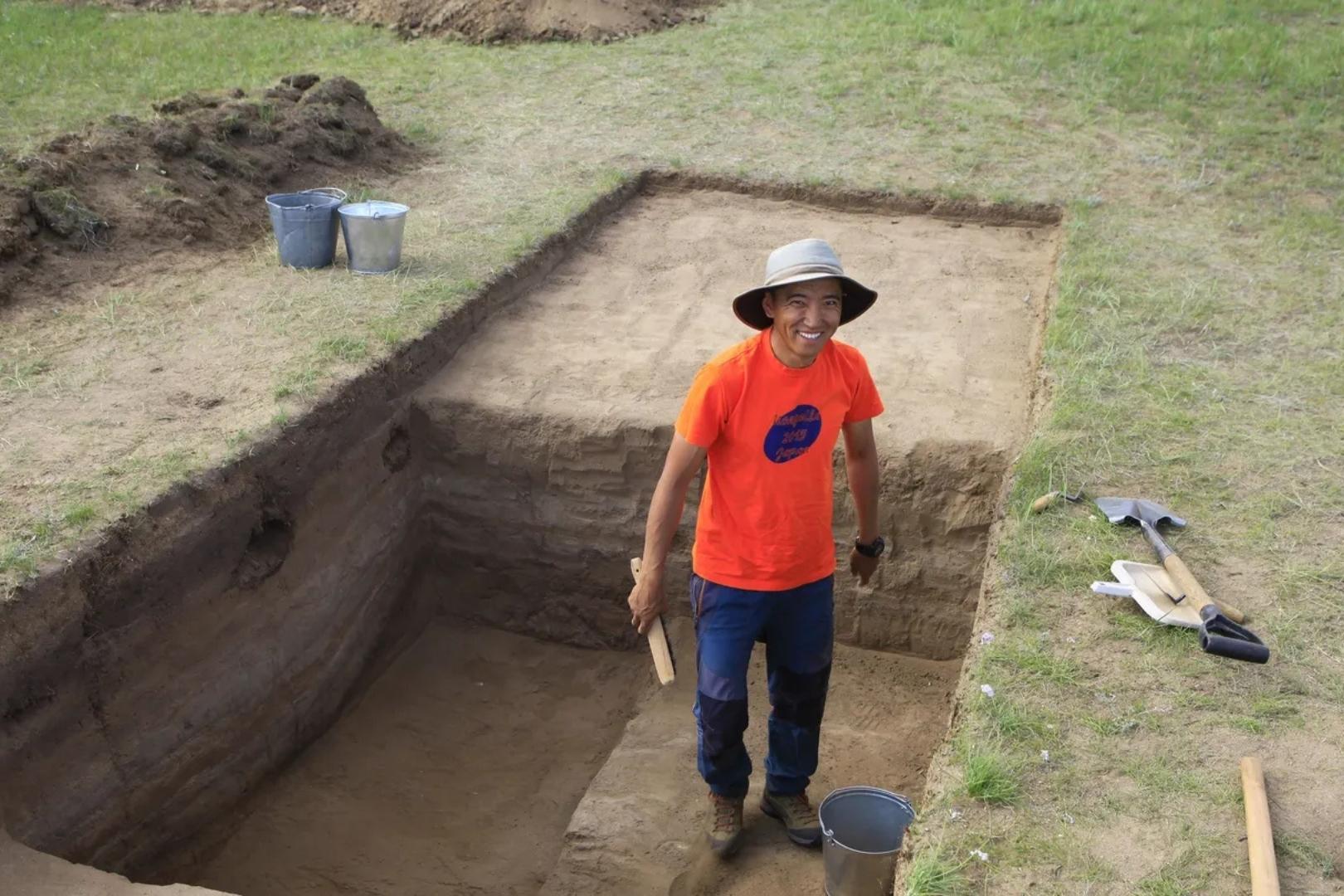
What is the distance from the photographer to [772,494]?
3883 mm

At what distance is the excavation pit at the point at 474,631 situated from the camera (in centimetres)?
454

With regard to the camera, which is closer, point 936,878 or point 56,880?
point 936,878

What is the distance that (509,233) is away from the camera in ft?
24.7

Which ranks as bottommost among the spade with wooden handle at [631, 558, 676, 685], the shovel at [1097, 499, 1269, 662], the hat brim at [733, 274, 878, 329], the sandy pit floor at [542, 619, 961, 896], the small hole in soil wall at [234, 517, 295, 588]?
the sandy pit floor at [542, 619, 961, 896]

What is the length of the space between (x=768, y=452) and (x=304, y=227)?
394 cm

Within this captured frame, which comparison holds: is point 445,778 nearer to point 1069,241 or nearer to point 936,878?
point 936,878

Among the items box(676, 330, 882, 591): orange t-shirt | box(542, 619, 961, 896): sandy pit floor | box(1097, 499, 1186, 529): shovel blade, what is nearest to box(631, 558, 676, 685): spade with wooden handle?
box(676, 330, 882, 591): orange t-shirt

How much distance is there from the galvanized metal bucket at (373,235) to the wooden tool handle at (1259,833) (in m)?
4.94

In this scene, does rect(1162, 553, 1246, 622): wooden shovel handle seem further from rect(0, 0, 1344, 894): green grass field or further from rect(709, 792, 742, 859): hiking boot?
rect(709, 792, 742, 859): hiking boot

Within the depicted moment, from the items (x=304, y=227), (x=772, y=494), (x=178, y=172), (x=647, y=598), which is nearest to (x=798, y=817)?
(x=647, y=598)

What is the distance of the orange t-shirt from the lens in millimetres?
3744

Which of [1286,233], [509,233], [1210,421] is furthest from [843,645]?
[1286,233]

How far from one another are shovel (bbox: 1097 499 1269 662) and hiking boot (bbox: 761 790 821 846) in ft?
4.90

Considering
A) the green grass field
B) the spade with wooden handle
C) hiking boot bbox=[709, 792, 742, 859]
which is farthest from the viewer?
hiking boot bbox=[709, 792, 742, 859]
